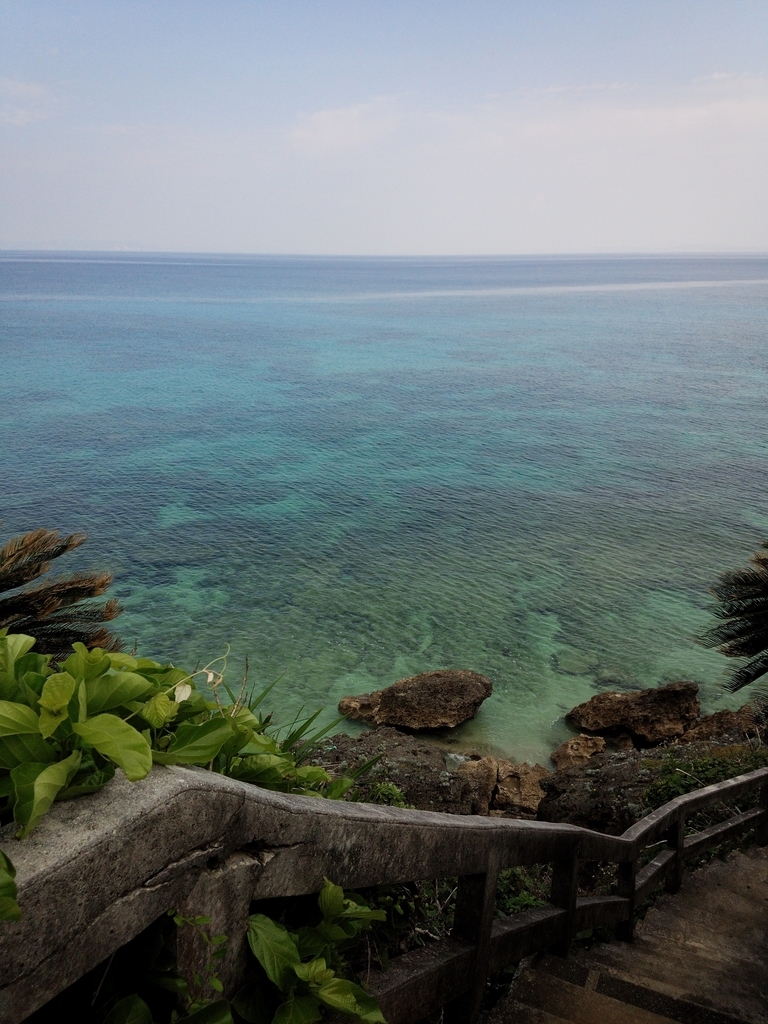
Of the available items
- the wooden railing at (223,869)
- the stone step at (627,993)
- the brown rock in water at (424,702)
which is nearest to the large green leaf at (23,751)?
the wooden railing at (223,869)

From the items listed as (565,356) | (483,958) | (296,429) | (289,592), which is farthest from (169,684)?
(565,356)

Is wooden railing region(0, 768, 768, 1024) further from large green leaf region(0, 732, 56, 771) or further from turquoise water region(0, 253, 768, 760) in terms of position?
turquoise water region(0, 253, 768, 760)

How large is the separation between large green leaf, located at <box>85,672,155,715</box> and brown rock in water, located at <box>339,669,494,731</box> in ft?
57.7

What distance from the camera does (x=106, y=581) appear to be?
12.8m

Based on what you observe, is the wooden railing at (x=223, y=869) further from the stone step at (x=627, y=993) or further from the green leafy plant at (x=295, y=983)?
the stone step at (x=627, y=993)

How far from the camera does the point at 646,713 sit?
18438 millimetres

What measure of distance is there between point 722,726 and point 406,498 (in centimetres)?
2155

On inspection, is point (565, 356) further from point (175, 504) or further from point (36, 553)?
point (36, 553)

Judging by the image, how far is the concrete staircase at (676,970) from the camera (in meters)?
3.85

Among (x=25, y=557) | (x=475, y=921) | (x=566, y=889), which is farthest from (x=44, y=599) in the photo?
(x=475, y=921)

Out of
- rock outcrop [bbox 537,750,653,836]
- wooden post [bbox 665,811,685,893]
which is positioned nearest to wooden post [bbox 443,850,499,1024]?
wooden post [bbox 665,811,685,893]

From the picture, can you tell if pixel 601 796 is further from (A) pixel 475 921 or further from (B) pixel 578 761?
(A) pixel 475 921

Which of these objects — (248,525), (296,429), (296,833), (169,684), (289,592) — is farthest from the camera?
(296,429)

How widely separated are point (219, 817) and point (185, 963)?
34 centimetres
